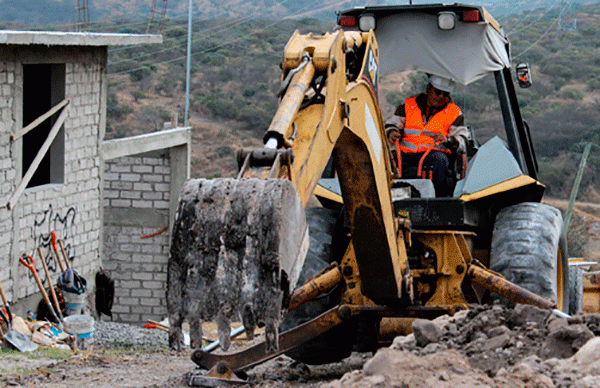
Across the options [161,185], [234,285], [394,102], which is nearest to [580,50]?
[394,102]

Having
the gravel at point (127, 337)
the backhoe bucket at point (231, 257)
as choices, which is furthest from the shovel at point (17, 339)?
the backhoe bucket at point (231, 257)

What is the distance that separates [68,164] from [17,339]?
3.37 metres

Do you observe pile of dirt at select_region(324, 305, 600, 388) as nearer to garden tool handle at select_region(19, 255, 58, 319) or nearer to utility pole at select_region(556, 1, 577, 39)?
garden tool handle at select_region(19, 255, 58, 319)

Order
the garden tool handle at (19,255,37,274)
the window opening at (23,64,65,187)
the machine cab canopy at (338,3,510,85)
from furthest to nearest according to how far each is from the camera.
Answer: the window opening at (23,64,65,187) < the garden tool handle at (19,255,37,274) < the machine cab canopy at (338,3,510,85)

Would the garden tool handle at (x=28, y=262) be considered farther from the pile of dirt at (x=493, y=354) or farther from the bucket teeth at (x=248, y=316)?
the bucket teeth at (x=248, y=316)

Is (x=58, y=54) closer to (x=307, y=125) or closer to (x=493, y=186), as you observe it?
(x=493, y=186)

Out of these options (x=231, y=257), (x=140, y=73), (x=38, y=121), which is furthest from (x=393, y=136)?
(x=140, y=73)

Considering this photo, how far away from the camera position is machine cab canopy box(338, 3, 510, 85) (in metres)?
7.13

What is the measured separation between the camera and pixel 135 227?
15680 mm

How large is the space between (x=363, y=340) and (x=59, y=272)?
6.43 meters

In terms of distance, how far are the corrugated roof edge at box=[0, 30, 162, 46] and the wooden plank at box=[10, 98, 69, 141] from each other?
808 mm

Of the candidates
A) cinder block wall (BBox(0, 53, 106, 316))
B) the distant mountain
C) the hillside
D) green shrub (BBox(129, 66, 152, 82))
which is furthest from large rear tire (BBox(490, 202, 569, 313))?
the distant mountain

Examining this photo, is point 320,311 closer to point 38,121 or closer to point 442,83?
point 442,83

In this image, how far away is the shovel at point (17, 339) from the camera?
9.89 metres
